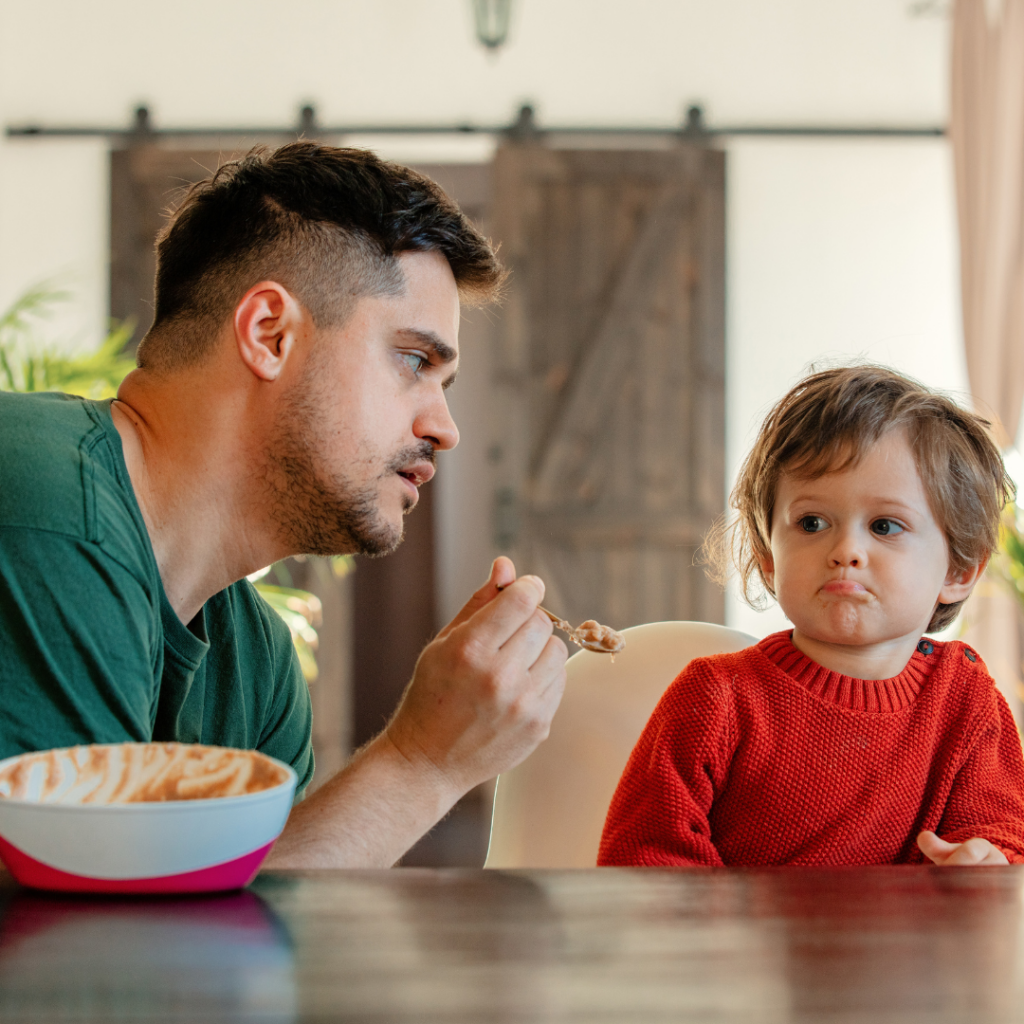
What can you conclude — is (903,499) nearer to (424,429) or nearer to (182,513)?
(424,429)

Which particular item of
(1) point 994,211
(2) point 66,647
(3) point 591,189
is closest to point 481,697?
(2) point 66,647

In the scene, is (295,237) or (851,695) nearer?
(851,695)

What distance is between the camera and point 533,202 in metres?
4.96

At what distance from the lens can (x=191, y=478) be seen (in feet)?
4.22

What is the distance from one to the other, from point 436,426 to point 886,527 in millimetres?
554

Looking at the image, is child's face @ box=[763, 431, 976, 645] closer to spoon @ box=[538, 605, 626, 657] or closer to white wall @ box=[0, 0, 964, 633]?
spoon @ box=[538, 605, 626, 657]

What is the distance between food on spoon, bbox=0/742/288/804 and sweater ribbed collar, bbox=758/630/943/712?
2.32 ft

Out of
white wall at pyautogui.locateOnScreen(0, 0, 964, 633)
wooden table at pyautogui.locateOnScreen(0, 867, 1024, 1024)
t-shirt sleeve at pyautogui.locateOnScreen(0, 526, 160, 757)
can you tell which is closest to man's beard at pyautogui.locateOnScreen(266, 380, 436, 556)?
t-shirt sleeve at pyautogui.locateOnScreen(0, 526, 160, 757)

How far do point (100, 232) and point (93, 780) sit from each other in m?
4.90

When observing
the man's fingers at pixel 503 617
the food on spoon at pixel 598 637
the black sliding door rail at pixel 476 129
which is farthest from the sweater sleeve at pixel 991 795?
the black sliding door rail at pixel 476 129

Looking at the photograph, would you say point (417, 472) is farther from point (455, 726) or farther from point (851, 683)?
point (851, 683)

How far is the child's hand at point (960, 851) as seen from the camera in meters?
1.02

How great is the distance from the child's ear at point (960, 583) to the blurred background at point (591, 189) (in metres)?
3.66

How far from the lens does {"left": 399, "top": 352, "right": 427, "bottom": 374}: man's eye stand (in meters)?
1.36
